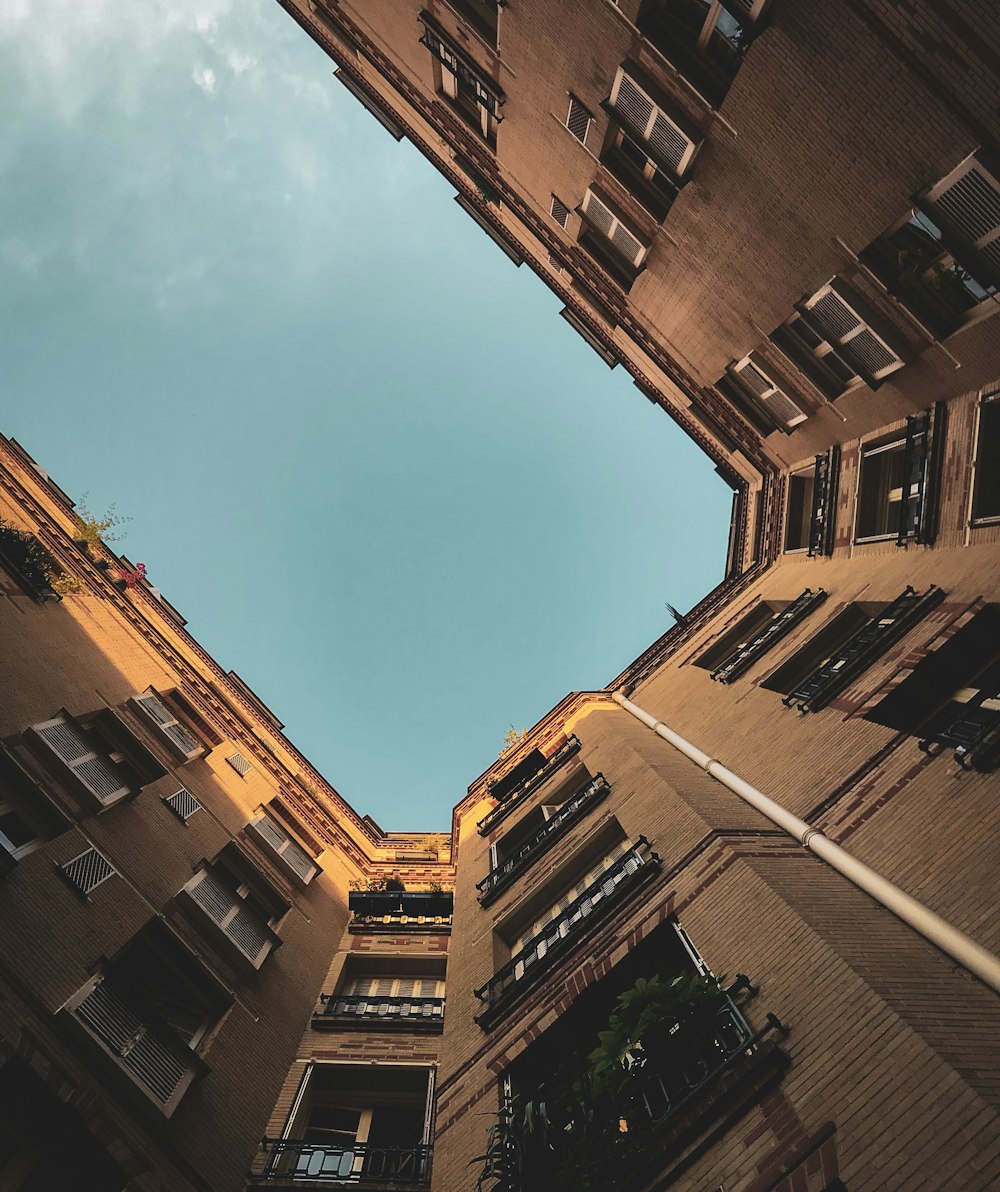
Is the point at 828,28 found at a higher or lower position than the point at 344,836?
higher

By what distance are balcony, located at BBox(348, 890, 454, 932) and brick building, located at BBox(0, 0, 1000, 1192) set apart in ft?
0.38

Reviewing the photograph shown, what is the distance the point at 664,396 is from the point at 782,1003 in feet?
67.3

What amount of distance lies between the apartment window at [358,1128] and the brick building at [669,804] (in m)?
0.06

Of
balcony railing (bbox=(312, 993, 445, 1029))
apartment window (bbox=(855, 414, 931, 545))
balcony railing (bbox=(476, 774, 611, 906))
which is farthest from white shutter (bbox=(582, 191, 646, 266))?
balcony railing (bbox=(312, 993, 445, 1029))

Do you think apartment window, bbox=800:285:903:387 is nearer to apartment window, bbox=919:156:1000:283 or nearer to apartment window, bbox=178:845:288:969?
apartment window, bbox=919:156:1000:283

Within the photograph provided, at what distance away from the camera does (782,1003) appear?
6.65 metres

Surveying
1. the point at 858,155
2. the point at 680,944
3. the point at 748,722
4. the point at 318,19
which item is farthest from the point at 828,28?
the point at 318,19

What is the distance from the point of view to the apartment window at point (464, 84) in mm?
15602

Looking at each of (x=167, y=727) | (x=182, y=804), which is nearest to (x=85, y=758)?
(x=182, y=804)

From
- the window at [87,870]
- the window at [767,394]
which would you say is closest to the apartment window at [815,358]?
the window at [767,394]

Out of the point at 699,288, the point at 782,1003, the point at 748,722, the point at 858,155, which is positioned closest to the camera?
the point at 782,1003

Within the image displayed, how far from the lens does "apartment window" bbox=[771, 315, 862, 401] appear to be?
46.0 ft

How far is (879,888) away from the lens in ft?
24.7

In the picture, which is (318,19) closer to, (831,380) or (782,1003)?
(831,380)
